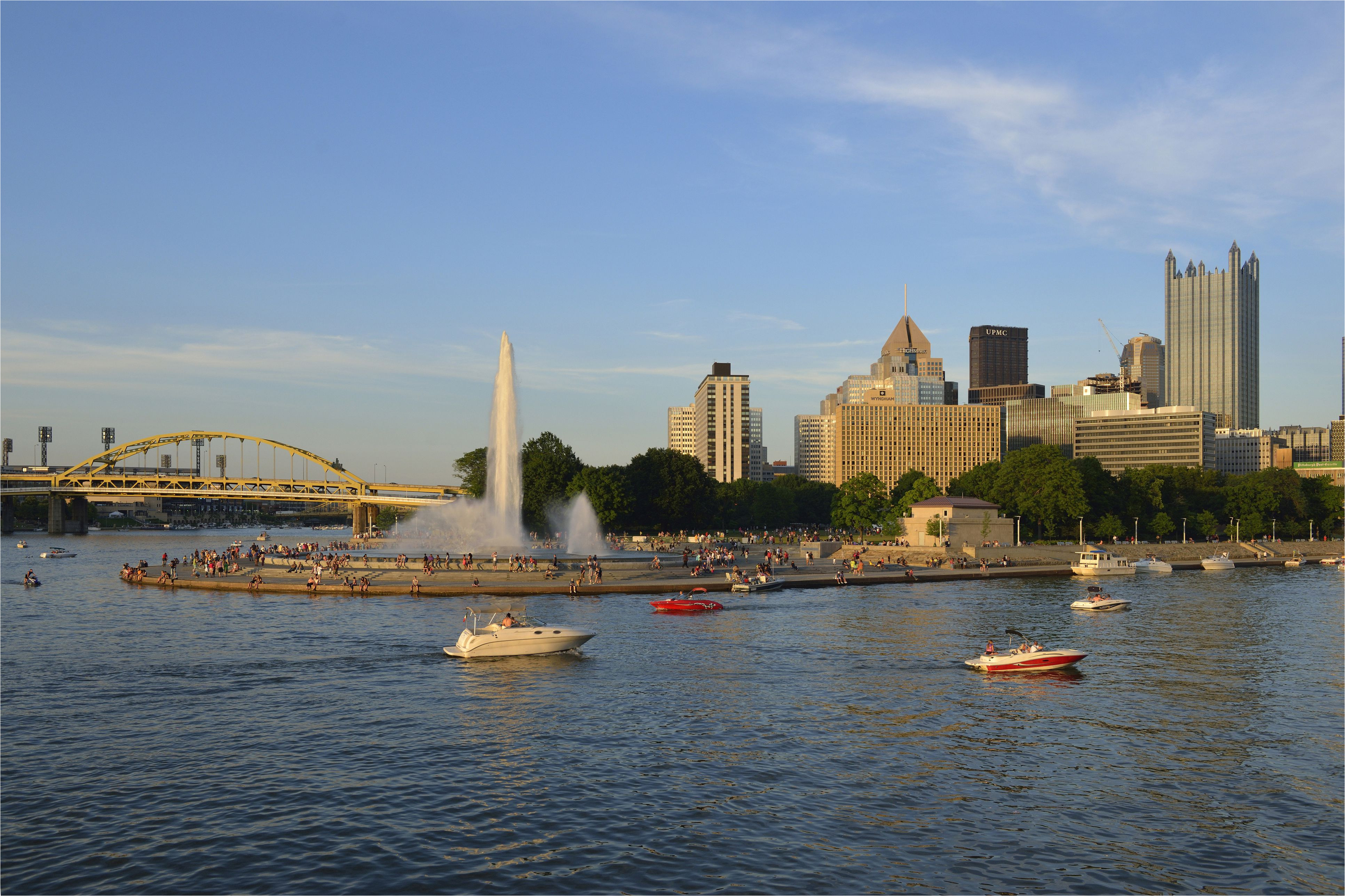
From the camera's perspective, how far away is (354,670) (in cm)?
4422

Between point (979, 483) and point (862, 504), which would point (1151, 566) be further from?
point (979, 483)

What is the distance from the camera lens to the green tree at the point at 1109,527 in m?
139

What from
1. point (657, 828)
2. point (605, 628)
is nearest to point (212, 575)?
point (605, 628)

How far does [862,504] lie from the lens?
152 metres

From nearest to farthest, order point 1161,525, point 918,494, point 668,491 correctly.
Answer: point 1161,525 < point 918,494 < point 668,491

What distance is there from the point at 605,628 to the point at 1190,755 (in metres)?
34.5

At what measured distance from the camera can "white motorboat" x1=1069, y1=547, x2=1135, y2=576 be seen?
104875 mm

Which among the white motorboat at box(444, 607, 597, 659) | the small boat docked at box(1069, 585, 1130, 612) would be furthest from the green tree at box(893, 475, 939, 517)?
the white motorboat at box(444, 607, 597, 659)

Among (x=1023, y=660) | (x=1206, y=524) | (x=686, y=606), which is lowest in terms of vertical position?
(x=686, y=606)

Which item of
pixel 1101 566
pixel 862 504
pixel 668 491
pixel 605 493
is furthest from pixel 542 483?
pixel 1101 566

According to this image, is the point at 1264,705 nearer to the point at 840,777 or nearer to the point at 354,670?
the point at 840,777

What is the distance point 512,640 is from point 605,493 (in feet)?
276

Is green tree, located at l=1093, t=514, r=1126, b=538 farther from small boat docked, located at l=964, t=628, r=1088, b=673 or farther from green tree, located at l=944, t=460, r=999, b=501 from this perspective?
small boat docked, located at l=964, t=628, r=1088, b=673

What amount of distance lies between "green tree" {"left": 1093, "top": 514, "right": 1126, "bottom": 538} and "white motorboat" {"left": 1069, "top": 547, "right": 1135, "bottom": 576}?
30.4 meters
